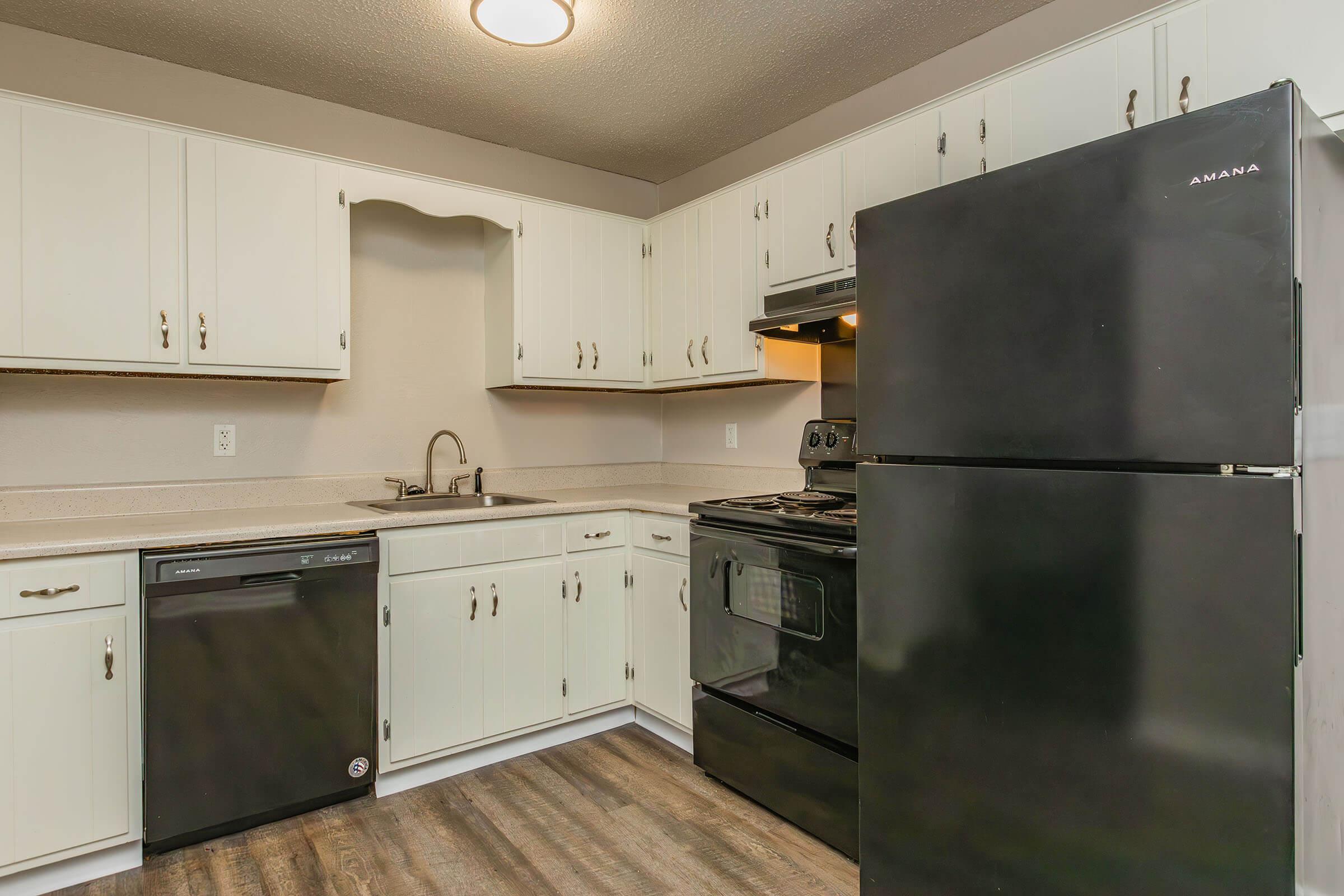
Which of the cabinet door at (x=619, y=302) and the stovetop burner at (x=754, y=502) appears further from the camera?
the cabinet door at (x=619, y=302)

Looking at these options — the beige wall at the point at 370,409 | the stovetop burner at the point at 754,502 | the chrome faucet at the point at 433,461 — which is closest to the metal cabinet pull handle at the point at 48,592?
the beige wall at the point at 370,409

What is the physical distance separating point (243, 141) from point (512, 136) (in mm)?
1199

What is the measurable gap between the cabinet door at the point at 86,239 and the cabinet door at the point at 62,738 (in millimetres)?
841

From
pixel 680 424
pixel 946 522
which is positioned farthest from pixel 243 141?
pixel 946 522

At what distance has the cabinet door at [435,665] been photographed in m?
2.39

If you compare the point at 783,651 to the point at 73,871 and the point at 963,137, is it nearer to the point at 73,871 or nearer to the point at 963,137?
the point at 963,137

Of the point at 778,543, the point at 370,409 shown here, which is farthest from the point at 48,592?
the point at 778,543

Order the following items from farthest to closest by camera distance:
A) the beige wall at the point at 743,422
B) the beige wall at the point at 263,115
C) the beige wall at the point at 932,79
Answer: the beige wall at the point at 743,422 < the beige wall at the point at 263,115 < the beige wall at the point at 932,79

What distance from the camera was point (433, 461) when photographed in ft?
10.3

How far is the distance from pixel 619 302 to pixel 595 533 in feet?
3.66

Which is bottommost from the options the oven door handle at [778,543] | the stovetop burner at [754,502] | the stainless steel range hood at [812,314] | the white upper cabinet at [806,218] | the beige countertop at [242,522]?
the oven door handle at [778,543]

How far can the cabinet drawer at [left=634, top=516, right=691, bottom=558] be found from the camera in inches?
105

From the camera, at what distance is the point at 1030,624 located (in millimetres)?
1188

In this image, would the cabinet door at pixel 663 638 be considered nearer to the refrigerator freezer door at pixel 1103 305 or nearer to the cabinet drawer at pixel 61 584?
the refrigerator freezer door at pixel 1103 305
